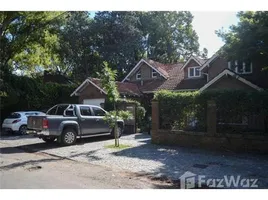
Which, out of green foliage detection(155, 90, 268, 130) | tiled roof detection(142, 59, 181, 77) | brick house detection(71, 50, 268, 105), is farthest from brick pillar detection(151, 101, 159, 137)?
tiled roof detection(142, 59, 181, 77)

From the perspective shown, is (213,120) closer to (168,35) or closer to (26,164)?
(26,164)

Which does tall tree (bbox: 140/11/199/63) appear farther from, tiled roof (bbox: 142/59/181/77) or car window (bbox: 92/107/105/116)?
car window (bbox: 92/107/105/116)

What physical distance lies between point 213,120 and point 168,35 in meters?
32.9

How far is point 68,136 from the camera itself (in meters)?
13.7

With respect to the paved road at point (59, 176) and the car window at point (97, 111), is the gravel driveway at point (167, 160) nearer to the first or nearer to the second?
the paved road at point (59, 176)

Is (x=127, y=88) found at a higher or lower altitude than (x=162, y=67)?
lower

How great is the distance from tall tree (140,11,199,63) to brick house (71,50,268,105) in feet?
44.1

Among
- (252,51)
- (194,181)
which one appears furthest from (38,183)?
(252,51)

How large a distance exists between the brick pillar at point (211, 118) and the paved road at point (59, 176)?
5301mm

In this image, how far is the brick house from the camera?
19000 millimetres

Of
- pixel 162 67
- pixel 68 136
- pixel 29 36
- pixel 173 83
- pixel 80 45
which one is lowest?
pixel 68 136

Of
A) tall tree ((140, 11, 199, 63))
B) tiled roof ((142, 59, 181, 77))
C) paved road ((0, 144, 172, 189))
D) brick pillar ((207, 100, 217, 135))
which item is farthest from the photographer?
tall tree ((140, 11, 199, 63))

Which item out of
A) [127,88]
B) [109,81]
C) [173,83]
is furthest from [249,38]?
[173,83]

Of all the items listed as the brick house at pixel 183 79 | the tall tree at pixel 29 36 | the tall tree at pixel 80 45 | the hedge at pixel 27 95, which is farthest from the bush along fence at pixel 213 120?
the tall tree at pixel 80 45
